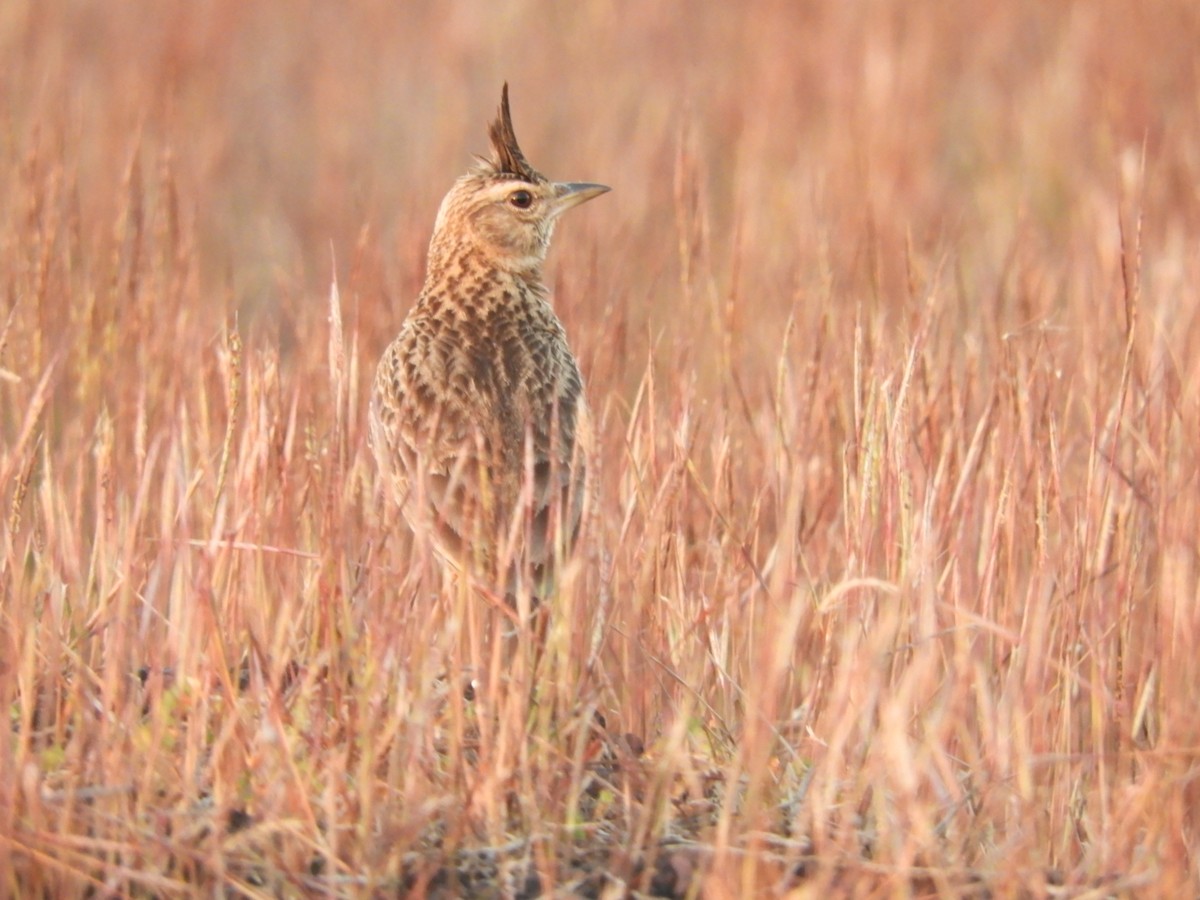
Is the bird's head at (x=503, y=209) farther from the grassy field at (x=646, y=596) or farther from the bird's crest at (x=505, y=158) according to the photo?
the grassy field at (x=646, y=596)

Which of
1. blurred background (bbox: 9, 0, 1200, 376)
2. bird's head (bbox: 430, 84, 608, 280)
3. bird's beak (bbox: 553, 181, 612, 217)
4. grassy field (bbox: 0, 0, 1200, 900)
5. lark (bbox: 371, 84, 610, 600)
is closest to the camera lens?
grassy field (bbox: 0, 0, 1200, 900)

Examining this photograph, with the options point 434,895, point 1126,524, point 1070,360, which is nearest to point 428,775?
point 434,895

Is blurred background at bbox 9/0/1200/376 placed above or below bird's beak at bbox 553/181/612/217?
above

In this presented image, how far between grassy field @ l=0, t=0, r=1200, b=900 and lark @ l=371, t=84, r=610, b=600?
0.48ft

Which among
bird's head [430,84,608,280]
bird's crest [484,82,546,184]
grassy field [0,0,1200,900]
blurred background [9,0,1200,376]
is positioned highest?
blurred background [9,0,1200,376]

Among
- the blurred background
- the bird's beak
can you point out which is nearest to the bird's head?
the bird's beak

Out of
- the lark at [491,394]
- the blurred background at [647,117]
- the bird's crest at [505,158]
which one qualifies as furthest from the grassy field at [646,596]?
the bird's crest at [505,158]

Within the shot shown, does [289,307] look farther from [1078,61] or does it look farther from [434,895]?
[1078,61]

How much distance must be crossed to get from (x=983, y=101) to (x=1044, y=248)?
117 inches

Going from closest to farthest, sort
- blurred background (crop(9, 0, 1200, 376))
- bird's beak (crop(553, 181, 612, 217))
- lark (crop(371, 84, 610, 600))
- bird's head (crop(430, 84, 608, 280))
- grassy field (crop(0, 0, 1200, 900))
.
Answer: grassy field (crop(0, 0, 1200, 900))
lark (crop(371, 84, 610, 600))
bird's head (crop(430, 84, 608, 280))
bird's beak (crop(553, 181, 612, 217))
blurred background (crop(9, 0, 1200, 376))

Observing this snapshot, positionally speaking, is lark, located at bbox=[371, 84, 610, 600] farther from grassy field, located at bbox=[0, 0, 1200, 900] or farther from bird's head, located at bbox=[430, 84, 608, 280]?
grassy field, located at bbox=[0, 0, 1200, 900]

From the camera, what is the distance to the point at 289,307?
6379 mm

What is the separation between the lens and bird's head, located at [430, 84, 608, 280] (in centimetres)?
597

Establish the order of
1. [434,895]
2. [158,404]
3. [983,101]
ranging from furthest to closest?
[983,101] < [158,404] < [434,895]
